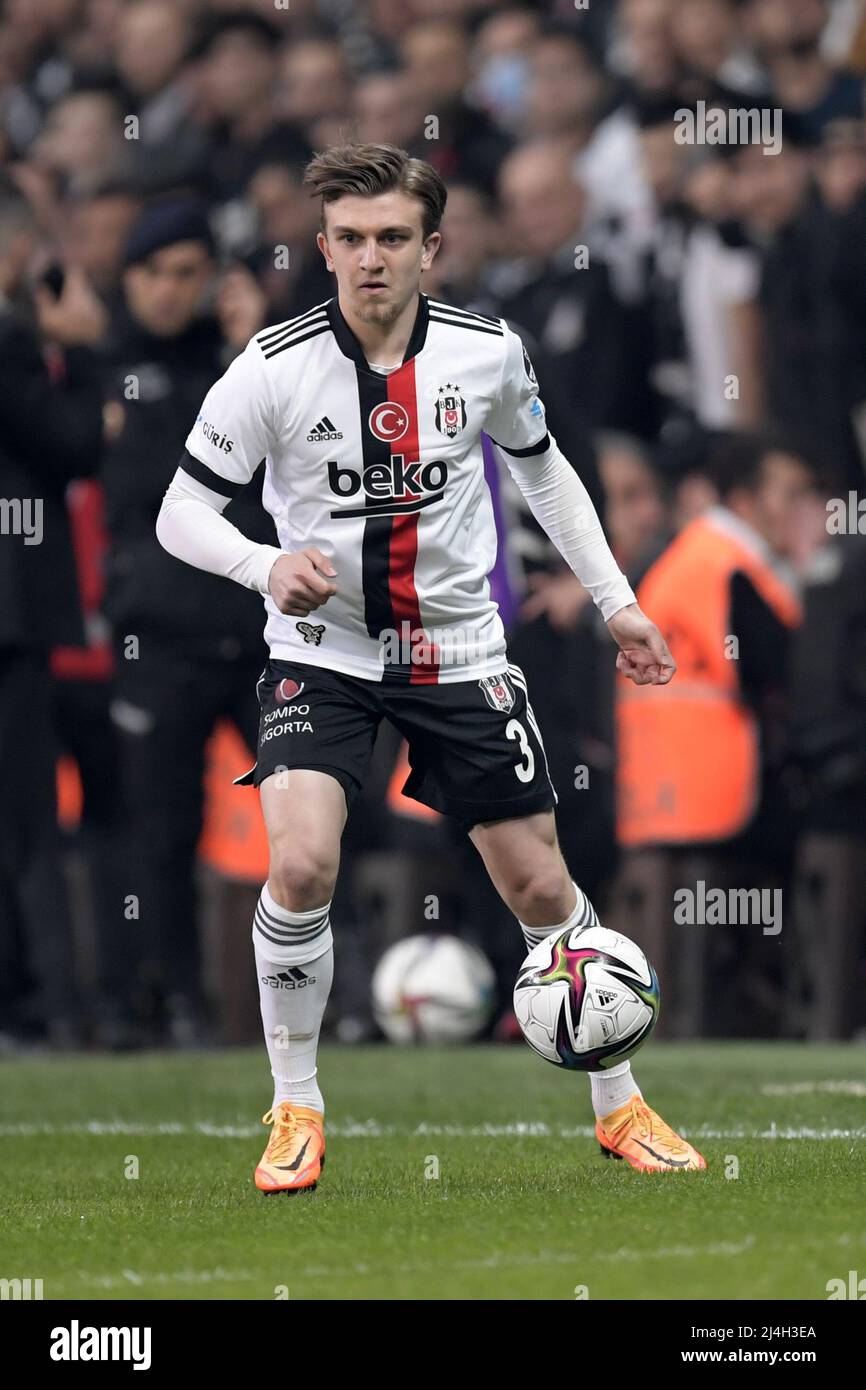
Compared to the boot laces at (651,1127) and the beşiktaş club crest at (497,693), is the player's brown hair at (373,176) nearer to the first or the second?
the beşiktaş club crest at (497,693)

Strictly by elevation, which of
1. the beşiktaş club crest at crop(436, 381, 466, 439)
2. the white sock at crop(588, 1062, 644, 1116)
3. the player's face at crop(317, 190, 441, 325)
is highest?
the player's face at crop(317, 190, 441, 325)

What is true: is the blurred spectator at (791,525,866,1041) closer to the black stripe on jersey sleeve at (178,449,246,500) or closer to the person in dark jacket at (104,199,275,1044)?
the person in dark jacket at (104,199,275,1044)

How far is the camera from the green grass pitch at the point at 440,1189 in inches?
177

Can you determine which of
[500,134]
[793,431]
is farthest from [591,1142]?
[500,134]

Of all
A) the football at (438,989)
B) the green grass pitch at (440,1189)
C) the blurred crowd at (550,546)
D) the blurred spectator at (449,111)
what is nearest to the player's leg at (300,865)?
the green grass pitch at (440,1189)

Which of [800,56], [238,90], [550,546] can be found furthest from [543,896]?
[238,90]

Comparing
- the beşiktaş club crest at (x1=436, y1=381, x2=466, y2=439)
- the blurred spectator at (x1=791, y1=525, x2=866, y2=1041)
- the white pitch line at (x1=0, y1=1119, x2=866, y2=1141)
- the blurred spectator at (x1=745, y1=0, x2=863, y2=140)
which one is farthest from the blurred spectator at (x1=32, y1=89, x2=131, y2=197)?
the beşiktaş club crest at (x1=436, y1=381, x2=466, y2=439)

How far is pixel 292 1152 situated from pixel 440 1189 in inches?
14.5

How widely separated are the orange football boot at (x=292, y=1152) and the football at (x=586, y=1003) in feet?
1.90

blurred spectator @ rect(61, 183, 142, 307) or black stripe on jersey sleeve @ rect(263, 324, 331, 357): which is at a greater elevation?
blurred spectator @ rect(61, 183, 142, 307)

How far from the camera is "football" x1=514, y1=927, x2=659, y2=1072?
5.79 metres

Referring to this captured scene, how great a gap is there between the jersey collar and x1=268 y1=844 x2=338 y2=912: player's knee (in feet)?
3.92

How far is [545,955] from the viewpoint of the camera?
19.6 ft

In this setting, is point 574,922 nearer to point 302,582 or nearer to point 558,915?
point 558,915
